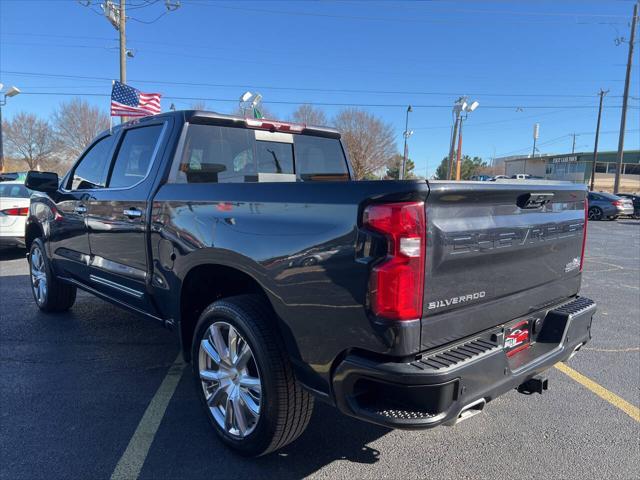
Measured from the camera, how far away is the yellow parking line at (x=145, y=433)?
2533 millimetres

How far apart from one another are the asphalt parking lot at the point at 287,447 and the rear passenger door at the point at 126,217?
2.28ft

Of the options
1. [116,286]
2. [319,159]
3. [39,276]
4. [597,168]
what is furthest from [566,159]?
[116,286]

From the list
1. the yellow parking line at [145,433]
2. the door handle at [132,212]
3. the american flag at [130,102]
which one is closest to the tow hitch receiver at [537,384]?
the yellow parking line at [145,433]

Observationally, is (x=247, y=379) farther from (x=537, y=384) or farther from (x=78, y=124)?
(x=78, y=124)

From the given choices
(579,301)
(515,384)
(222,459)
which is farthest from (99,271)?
(579,301)

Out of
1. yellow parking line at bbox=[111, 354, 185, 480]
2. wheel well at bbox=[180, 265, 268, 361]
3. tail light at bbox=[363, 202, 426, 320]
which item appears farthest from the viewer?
wheel well at bbox=[180, 265, 268, 361]

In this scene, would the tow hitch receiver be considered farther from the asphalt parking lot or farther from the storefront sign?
the storefront sign

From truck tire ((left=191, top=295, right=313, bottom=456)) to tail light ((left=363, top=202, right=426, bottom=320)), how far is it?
76cm

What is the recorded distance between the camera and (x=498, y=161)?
338 ft

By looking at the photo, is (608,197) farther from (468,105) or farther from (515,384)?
(515,384)

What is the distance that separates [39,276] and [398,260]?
5032 millimetres

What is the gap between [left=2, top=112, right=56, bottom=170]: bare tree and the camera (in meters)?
56.3

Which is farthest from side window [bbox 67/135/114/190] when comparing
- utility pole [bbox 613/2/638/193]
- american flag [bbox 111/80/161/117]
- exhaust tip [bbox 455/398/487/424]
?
utility pole [bbox 613/2/638/193]

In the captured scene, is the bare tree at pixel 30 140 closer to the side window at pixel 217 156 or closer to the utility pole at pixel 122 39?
the utility pole at pixel 122 39
